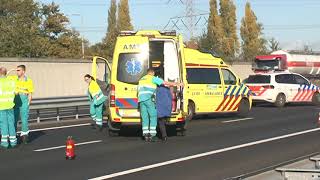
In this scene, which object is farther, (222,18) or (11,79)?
(222,18)

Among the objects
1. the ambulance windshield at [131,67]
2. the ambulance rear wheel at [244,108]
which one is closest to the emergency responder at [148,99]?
the ambulance windshield at [131,67]

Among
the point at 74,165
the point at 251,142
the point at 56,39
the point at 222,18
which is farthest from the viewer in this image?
the point at 222,18

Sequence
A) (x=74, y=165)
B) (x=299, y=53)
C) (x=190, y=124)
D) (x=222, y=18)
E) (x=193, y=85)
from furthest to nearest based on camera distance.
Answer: (x=222, y=18), (x=299, y=53), (x=193, y=85), (x=190, y=124), (x=74, y=165)

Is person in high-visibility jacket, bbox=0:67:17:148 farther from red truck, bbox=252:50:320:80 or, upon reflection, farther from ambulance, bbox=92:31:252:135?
red truck, bbox=252:50:320:80

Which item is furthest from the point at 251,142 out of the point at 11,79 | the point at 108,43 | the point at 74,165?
the point at 108,43

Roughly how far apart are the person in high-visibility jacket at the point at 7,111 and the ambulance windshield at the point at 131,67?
3.03 metres

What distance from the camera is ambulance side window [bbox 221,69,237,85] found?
20995 mm

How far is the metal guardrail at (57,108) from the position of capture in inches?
784

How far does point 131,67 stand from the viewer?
1476 centimetres

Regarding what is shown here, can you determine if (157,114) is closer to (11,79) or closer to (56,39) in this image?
(11,79)

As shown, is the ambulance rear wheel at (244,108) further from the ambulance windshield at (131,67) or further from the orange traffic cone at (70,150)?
the orange traffic cone at (70,150)

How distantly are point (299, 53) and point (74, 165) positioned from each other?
118 ft

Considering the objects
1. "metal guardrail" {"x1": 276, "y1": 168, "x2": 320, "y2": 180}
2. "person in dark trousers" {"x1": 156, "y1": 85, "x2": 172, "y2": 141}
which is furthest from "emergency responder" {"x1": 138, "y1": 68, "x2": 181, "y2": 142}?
"metal guardrail" {"x1": 276, "y1": 168, "x2": 320, "y2": 180}

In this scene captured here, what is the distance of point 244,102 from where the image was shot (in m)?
21.7
